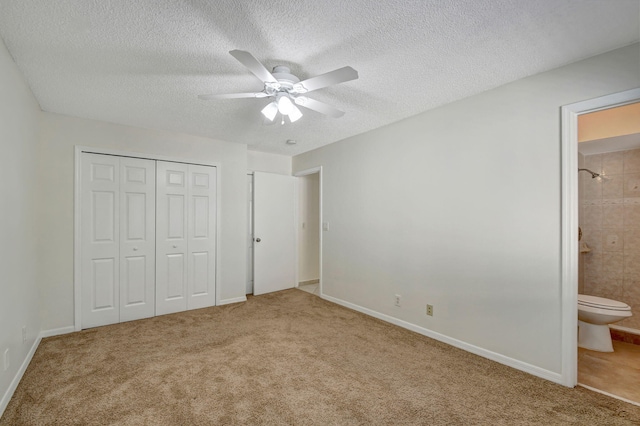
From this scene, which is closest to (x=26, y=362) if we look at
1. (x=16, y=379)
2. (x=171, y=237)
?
(x=16, y=379)

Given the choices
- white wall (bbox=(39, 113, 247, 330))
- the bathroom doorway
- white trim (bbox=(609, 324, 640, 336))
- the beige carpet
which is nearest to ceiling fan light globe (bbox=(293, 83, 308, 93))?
the beige carpet

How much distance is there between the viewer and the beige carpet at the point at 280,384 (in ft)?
5.68

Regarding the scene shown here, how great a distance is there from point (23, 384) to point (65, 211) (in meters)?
1.67

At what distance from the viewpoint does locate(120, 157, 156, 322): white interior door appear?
3340mm

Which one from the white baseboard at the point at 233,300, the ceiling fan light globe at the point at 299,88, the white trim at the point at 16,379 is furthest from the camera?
the white baseboard at the point at 233,300

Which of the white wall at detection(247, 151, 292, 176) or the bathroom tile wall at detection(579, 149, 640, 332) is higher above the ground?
the white wall at detection(247, 151, 292, 176)

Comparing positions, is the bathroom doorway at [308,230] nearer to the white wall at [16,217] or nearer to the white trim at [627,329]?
the white wall at [16,217]

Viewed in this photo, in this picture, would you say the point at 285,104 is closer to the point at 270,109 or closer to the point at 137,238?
the point at 270,109

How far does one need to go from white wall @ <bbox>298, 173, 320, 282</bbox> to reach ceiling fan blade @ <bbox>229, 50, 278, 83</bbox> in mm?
3356

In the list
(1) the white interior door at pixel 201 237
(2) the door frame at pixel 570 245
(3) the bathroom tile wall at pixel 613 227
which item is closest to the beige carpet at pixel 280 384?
(2) the door frame at pixel 570 245

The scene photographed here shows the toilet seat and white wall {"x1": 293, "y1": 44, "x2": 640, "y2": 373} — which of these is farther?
the toilet seat

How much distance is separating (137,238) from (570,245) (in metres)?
4.20

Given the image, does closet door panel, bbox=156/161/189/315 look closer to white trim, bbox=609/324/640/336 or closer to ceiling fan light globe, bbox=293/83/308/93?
ceiling fan light globe, bbox=293/83/308/93

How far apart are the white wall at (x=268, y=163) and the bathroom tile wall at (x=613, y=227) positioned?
13.4ft
